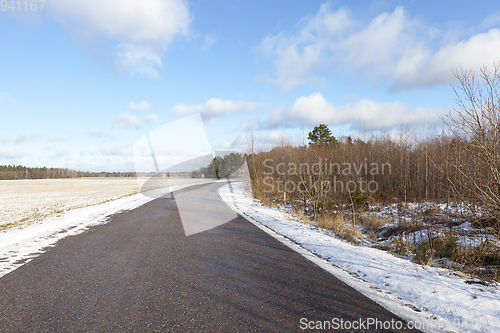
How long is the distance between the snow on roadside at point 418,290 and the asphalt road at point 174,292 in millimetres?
338

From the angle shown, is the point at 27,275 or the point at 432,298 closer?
the point at 432,298

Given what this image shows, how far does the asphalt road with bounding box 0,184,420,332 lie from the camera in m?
2.99

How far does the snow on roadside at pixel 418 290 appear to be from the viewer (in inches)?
124

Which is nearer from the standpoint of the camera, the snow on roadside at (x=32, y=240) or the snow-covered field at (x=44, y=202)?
the snow on roadside at (x=32, y=240)

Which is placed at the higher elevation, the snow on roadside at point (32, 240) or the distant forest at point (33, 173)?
the distant forest at point (33, 173)

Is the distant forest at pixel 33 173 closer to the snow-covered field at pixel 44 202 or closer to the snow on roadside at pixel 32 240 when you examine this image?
the snow-covered field at pixel 44 202

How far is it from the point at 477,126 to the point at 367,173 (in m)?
16.9

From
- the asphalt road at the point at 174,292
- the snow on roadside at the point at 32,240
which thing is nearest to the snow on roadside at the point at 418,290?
the asphalt road at the point at 174,292

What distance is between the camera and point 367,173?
69.8 ft

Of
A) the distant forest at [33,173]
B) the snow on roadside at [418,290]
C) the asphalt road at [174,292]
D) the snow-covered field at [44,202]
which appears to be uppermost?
the distant forest at [33,173]

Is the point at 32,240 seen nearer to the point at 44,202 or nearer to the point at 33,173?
the point at 44,202

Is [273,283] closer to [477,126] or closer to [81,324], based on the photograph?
[81,324]

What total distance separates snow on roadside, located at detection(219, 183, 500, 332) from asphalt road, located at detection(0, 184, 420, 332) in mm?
338

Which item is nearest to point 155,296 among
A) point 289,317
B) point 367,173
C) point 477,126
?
point 289,317
